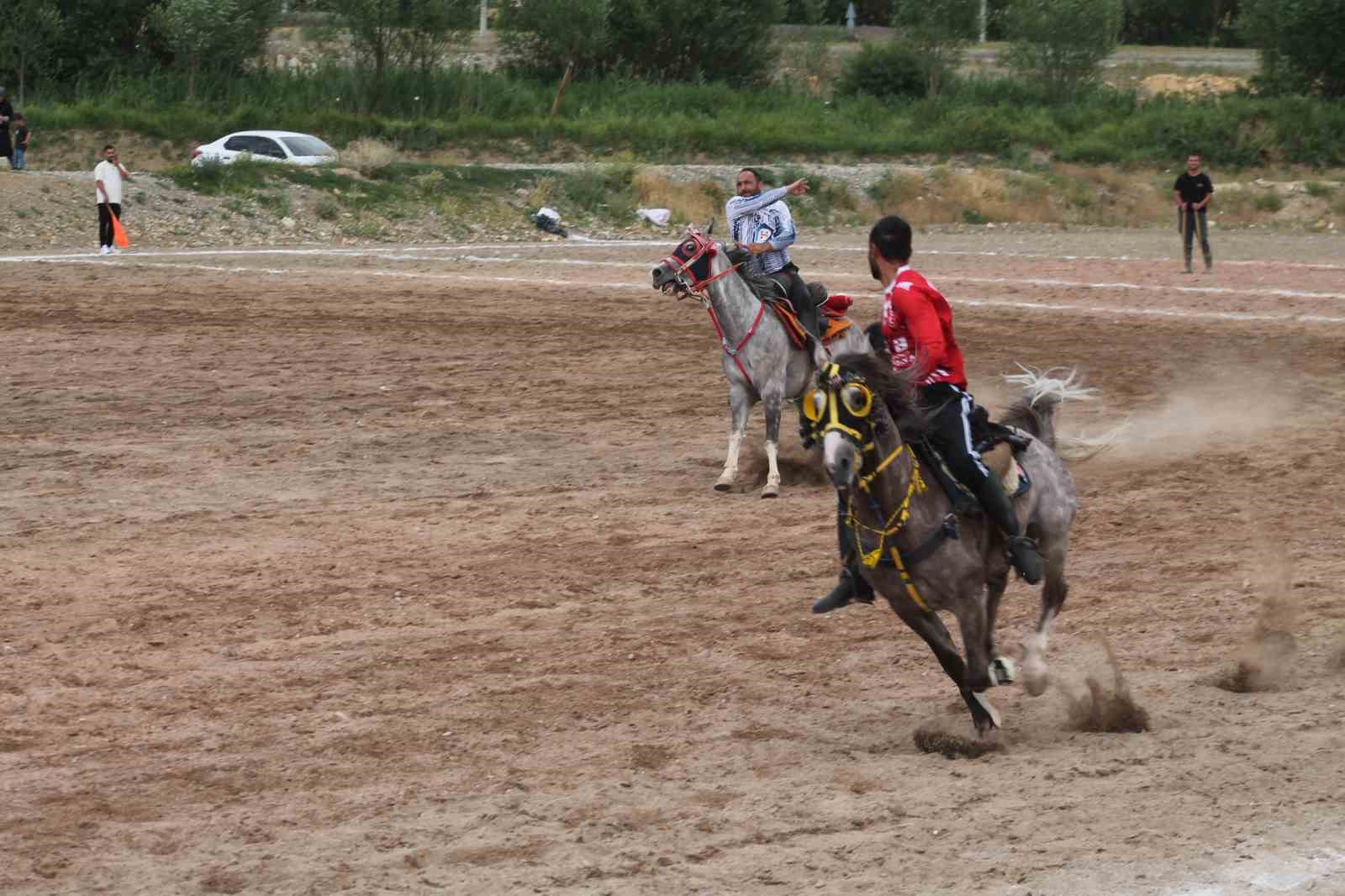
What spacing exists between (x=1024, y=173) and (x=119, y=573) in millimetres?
42628

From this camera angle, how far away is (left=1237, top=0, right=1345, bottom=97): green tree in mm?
59062

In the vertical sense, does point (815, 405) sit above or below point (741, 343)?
above

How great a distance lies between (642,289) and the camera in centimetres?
2783

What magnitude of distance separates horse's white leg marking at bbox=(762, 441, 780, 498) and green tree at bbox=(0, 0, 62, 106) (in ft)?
147

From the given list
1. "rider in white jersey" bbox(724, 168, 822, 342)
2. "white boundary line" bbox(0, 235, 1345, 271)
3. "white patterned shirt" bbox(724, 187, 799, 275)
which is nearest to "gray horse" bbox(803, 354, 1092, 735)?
"rider in white jersey" bbox(724, 168, 822, 342)

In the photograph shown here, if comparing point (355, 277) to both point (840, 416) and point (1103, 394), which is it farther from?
point (840, 416)

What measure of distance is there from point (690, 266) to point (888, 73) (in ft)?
172

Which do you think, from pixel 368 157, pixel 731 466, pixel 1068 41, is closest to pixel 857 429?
pixel 731 466

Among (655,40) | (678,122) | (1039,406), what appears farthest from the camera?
(655,40)

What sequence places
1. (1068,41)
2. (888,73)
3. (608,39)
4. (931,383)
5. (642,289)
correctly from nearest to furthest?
(931,383) → (642,289) → (1068,41) → (608,39) → (888,73)

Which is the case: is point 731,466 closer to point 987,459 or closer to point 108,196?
point 987,459

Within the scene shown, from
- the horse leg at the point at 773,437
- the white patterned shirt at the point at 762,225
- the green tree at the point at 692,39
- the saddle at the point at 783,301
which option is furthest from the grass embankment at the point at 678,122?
the horse leg at the point at 773,437

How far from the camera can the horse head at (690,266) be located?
13.9 meters

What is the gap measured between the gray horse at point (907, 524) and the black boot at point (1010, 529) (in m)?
0.09
